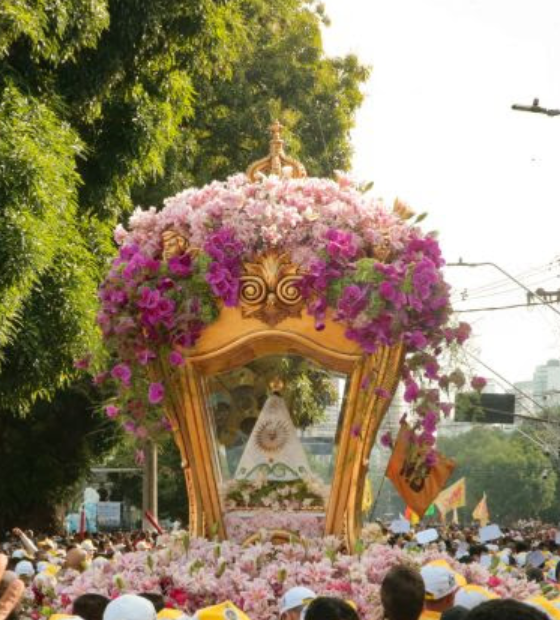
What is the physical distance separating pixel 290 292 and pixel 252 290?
0.27 meters

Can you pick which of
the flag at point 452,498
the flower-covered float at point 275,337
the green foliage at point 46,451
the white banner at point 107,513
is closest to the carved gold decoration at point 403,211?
the flower-covered float at point 275,337

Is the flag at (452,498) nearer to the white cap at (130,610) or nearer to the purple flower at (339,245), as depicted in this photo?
the purple flower at (339,245)

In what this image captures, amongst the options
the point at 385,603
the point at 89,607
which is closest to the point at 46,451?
the point at 89,607

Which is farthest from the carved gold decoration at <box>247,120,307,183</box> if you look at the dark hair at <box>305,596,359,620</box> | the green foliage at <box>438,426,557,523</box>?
the green foliage at <box>438,426,557,523</box>

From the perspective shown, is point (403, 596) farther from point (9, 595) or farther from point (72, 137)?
point (72, 137)

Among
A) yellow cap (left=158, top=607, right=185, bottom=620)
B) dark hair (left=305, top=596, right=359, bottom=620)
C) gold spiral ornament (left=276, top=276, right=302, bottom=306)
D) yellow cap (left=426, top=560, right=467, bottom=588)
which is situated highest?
gold spiral ornament (left=276, top=276, right=302, bottom=306)

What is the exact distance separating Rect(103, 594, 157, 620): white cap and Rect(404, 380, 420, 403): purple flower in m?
4.26

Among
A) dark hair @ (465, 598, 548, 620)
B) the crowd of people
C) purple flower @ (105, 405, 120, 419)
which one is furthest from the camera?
purple flower @ (105, 405, 120, 419)

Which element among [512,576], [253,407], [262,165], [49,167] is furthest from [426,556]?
[49,167]

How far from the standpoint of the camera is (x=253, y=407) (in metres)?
10.2

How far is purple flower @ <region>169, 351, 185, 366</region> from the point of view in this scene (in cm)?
1005

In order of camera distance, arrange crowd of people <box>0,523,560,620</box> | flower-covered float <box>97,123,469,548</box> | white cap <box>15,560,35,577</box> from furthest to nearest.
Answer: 1. white cap <box>15,560,35,577</box>
2. flower-covered float <box>97,123,469,548</box>
3. crowd of people <box>0,523,560,620</box>

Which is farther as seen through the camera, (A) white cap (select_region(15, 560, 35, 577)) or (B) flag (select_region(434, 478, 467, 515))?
(B) flag (select_region(434, 478, 467, 515))

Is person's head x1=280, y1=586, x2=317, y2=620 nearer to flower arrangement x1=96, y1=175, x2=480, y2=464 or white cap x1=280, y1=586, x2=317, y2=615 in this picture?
white cap x1=280, y1=586, x2=317, y2=615
